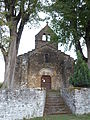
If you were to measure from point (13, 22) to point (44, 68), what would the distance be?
48.2 feet

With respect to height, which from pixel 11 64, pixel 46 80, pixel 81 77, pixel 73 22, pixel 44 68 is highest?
pixel 73 22

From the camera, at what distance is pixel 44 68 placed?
100ft

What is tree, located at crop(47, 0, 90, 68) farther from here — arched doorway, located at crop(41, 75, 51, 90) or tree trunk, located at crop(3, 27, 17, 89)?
arched doorway, located at crop(41, 75, 51, 90)

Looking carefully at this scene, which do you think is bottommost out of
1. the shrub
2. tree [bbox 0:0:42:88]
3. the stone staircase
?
the stone staircase

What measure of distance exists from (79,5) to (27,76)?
1226cm

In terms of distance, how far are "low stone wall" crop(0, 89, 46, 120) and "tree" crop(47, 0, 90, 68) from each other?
8437mm

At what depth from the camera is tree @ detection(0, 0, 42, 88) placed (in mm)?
15523

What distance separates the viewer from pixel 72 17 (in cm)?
2044

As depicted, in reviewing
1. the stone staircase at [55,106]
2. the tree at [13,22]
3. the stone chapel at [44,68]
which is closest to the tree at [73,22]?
the tree at [13,22]

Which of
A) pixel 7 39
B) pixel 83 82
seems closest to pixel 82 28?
pixel 83 82

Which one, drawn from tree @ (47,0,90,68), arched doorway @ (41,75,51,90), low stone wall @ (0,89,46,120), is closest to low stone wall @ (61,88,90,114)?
low stone wall @ (0,89,46,120)

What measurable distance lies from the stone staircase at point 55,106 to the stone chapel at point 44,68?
38.7ft

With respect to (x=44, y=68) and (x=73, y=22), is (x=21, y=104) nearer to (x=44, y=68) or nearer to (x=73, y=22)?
(x=73, y=22)

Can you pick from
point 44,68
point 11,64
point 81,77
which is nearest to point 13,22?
point 11,64
